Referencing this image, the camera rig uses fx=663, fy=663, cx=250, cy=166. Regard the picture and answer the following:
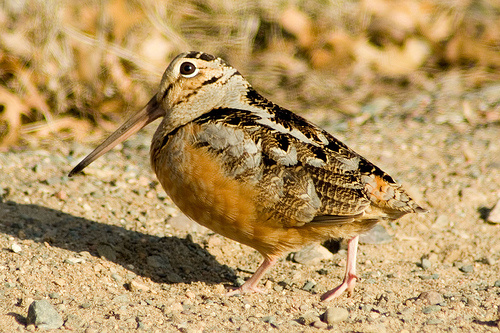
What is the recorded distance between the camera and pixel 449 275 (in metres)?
Result: 4.31

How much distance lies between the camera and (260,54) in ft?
25.4

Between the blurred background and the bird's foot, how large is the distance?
273 cm

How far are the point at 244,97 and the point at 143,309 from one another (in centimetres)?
146

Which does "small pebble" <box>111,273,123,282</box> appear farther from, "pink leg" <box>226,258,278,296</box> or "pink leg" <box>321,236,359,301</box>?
"pink leg" <box>321,236,359,301</box>

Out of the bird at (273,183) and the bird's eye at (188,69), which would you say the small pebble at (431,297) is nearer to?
the bird at (273,183)

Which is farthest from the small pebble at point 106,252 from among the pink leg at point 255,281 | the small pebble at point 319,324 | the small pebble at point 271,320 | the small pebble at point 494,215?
the small pebble at point 494,215

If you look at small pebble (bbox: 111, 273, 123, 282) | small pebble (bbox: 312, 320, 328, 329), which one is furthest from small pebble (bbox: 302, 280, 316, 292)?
small pebble (bbox: 111, 273, 123, 282)

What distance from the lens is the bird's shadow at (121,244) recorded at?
4242 mm

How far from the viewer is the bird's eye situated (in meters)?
4.20


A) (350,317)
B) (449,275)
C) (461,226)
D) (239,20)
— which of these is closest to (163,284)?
(350,317)

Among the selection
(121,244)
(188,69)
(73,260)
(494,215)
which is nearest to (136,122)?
(188,69)

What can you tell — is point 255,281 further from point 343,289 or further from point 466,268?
point 466,268

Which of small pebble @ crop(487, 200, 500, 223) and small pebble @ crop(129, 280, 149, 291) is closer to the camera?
small pebble @ crop(129, 280, 149, 291)

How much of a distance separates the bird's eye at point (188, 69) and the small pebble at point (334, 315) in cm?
170
